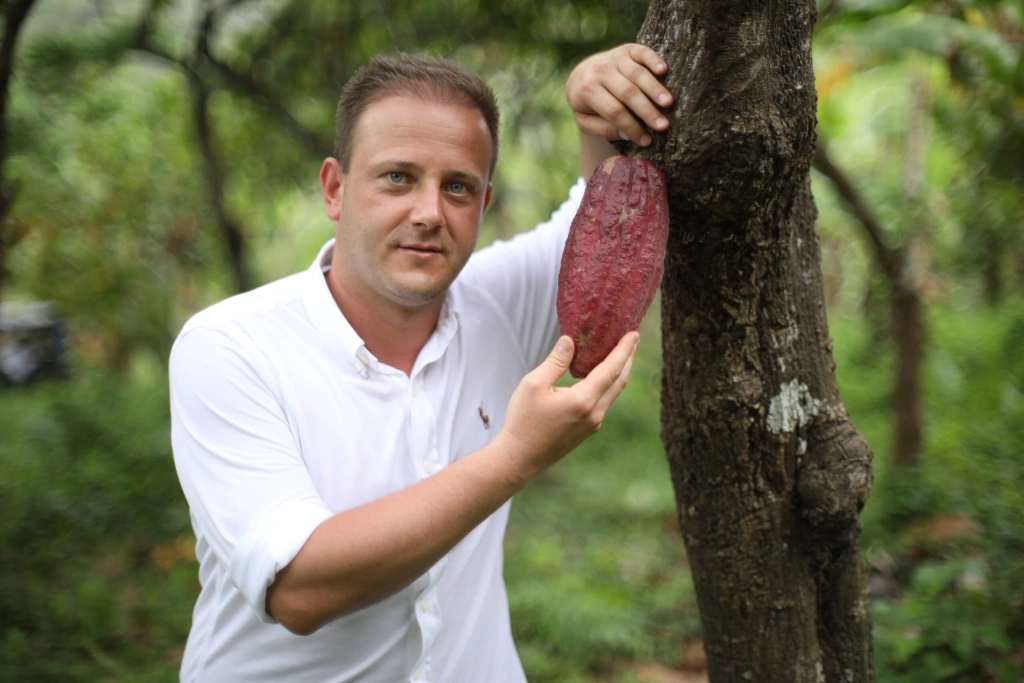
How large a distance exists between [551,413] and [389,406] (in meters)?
0.50

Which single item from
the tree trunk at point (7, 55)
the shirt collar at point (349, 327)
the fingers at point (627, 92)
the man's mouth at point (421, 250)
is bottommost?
the shirt collar at point (349, 327)

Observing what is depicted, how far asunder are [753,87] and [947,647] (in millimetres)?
2029

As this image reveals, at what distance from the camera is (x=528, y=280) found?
6.05 feet

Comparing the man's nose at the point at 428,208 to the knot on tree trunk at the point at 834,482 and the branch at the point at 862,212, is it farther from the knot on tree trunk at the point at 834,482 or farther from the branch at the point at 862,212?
the branch at the point at 862,212

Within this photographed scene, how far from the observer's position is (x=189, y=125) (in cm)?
579

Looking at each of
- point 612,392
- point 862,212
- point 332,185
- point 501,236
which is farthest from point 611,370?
point 501,236

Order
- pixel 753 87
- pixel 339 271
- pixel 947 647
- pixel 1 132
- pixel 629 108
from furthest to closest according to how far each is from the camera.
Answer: pixel 1 132 → pixel 947 647 → pixel 339 271 → pixel 629 108 → pixel 753 87

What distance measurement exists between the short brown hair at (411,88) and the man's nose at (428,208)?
191mm

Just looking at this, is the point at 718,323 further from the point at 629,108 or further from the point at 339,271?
the point at 339,271

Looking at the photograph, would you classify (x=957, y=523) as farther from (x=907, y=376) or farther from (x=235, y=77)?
(x=235, y=77)

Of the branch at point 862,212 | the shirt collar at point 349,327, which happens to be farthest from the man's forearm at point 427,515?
the branch at point 862,212

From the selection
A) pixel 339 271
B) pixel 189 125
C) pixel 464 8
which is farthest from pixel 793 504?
pixel 189 125

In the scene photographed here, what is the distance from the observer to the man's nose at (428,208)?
57.2 inches

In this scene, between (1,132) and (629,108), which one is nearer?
(629,108)
